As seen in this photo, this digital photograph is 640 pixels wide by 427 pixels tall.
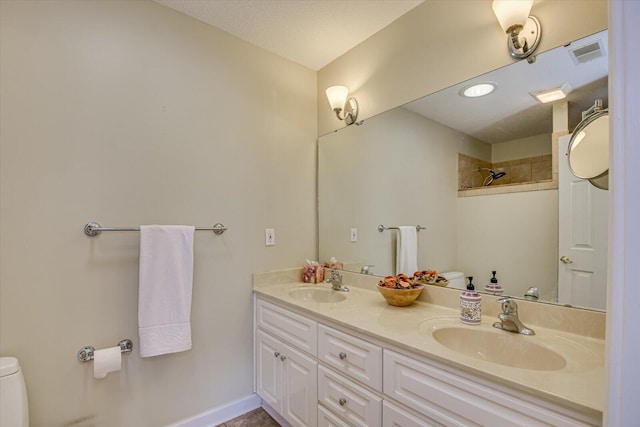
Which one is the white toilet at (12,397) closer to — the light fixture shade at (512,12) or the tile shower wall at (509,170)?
the tile shower wall at (509,170)

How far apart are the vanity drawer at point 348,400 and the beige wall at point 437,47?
152cm

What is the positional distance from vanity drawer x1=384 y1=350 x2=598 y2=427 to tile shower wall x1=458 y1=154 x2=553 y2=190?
34.8 inches

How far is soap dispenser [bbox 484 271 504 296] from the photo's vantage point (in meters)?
1.37

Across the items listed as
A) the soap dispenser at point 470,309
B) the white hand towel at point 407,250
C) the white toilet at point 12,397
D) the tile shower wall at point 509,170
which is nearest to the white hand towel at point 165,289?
the white toilet at point 12,397

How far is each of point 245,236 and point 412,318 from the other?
1130 mm

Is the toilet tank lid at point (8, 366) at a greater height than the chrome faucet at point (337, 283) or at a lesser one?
lesser

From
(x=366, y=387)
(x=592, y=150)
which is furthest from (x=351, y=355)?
(x=592, y=150)

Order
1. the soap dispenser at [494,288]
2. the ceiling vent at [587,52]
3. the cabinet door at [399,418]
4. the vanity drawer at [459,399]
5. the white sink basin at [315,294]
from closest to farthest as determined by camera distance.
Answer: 1. the vanity drawer at [459,399]
2. the cabinet door at [399,418]
3. the ceiling vent at [587,52]
4. the soap dispenser at [494,288]
5. the white sink basin at [315,294]

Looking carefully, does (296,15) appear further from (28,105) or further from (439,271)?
(439,271)

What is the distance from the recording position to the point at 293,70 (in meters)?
2.24

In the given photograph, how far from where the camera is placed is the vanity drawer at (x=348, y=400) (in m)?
1.16

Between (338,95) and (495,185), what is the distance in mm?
1158

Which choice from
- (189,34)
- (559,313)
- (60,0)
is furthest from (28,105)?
(559,313)

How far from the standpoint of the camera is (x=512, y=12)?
1.24 meters
